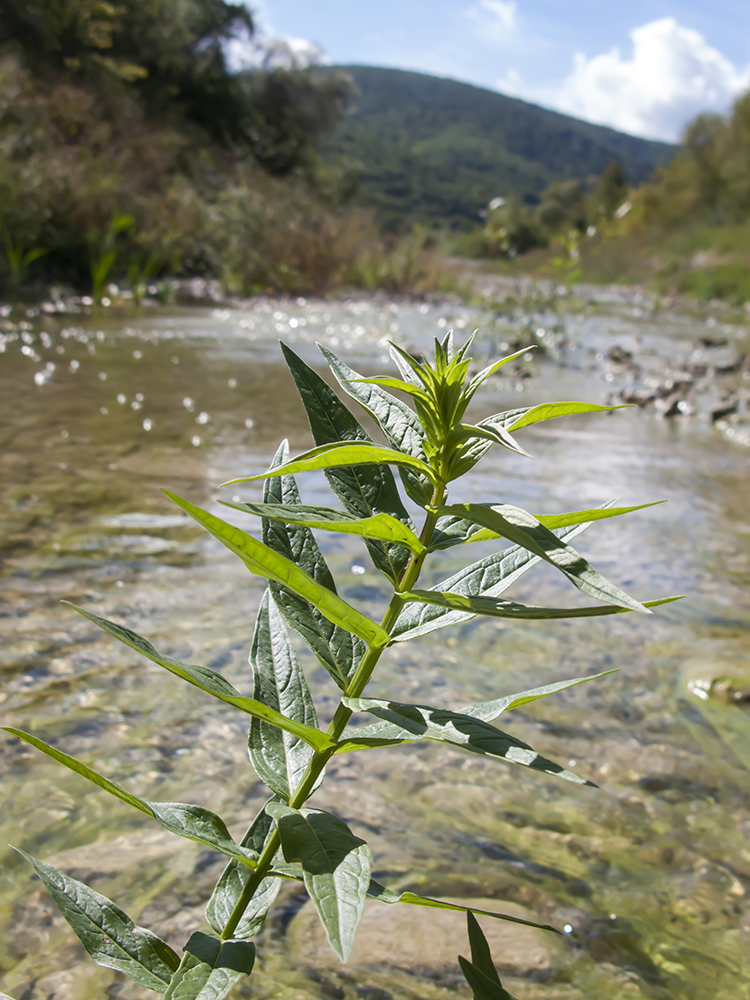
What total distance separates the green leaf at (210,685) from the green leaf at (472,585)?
0.11 meters

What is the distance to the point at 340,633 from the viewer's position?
75 cm

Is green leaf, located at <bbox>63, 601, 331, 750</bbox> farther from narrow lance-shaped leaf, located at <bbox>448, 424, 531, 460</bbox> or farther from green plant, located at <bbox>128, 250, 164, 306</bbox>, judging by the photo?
green plant, located at <bbox>128, 250, 164, 306</bbox>

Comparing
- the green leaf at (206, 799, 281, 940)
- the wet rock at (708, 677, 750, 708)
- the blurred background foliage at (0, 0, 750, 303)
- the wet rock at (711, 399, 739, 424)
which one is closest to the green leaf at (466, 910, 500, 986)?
the green leaf at (206, 799, 281, 940)

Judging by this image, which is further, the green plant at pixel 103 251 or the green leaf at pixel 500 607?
the green plant at pixel 103 251

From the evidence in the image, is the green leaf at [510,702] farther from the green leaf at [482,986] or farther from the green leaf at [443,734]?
the green leaf at [482,986]

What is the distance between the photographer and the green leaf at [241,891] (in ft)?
2.29

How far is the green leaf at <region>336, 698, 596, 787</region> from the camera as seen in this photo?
57cm

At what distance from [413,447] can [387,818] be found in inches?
35.9

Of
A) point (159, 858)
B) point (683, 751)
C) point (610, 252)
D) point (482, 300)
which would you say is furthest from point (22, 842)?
point (610, 252)

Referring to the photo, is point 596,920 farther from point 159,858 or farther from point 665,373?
point 665,373

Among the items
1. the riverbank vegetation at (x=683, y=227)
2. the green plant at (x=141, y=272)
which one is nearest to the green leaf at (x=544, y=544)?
the green plant at (x=141, y=272)

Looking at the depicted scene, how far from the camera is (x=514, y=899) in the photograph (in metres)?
1.21

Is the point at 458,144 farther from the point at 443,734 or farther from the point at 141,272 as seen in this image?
the point at 443,734

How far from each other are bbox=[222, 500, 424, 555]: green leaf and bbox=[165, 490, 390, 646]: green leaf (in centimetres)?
2
